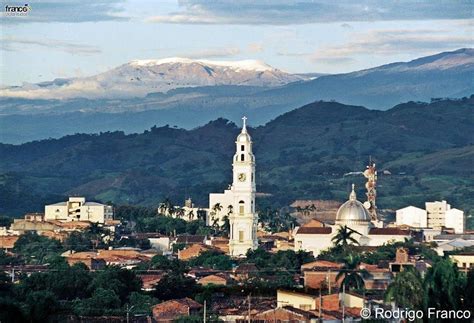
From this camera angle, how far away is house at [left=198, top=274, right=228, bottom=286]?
80000 mm

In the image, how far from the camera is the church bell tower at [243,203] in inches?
4277

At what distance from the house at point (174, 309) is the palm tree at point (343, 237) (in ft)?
123

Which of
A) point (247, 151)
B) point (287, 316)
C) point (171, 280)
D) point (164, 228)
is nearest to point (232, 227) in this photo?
point (247, 151)

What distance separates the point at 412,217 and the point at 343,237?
44706mm

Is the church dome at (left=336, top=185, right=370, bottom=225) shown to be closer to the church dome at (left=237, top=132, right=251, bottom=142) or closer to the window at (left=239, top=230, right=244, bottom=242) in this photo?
the window at (left=239, top=230, right=244, bottom=242)

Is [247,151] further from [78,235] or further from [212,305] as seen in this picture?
[212,305]

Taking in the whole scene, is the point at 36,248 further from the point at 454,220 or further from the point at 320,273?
the point at 454,220

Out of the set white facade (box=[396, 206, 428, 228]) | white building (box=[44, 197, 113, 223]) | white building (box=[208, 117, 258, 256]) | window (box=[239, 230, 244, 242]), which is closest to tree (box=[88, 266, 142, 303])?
Answer: white building (box=[208, 117, 258, 256])

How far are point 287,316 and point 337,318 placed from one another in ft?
7.19

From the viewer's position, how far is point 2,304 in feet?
170

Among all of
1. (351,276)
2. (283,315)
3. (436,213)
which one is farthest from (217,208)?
(283,315)

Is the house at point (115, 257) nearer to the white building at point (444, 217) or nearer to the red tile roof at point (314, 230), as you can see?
the red tile roof at point (314, 230)

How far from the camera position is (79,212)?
14600 centimetres

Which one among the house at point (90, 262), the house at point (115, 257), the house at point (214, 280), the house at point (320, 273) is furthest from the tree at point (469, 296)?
the house at point (115, 257)
